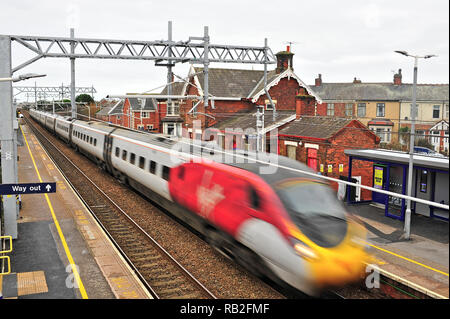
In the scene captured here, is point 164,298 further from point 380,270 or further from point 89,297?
point 380,270

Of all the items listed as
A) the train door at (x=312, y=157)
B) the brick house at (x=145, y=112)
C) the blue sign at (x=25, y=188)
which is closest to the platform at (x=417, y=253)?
the blue sign at (x=25, y=188)

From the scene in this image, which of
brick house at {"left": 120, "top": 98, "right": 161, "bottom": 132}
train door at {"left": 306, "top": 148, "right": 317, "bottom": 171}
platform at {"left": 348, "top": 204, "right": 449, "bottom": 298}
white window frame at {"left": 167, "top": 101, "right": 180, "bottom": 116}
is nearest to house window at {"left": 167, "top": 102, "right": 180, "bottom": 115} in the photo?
white window frame at {"left": 167, "top": 101, "right": 180, "bottom": 116}

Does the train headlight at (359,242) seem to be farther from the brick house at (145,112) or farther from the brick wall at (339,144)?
the brick house at (145,112)

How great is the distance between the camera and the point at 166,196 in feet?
45.0

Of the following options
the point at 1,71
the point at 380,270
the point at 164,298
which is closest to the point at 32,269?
the point at 164,298

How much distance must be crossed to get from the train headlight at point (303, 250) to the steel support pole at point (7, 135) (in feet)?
27.7

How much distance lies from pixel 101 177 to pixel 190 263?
13.0m

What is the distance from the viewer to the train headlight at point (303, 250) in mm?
7555

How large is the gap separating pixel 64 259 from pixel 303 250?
20.9ft

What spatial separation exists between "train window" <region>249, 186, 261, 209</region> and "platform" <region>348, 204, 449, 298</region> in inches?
97.3

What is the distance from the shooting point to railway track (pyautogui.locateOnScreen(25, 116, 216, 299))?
9.44 meters

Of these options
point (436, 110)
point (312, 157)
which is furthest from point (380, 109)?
point (312, 157)

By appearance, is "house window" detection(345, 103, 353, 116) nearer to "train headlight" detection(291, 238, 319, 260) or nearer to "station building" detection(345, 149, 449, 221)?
"station building" detection(345, 149, 449, 221)

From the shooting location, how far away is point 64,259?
1071cm
